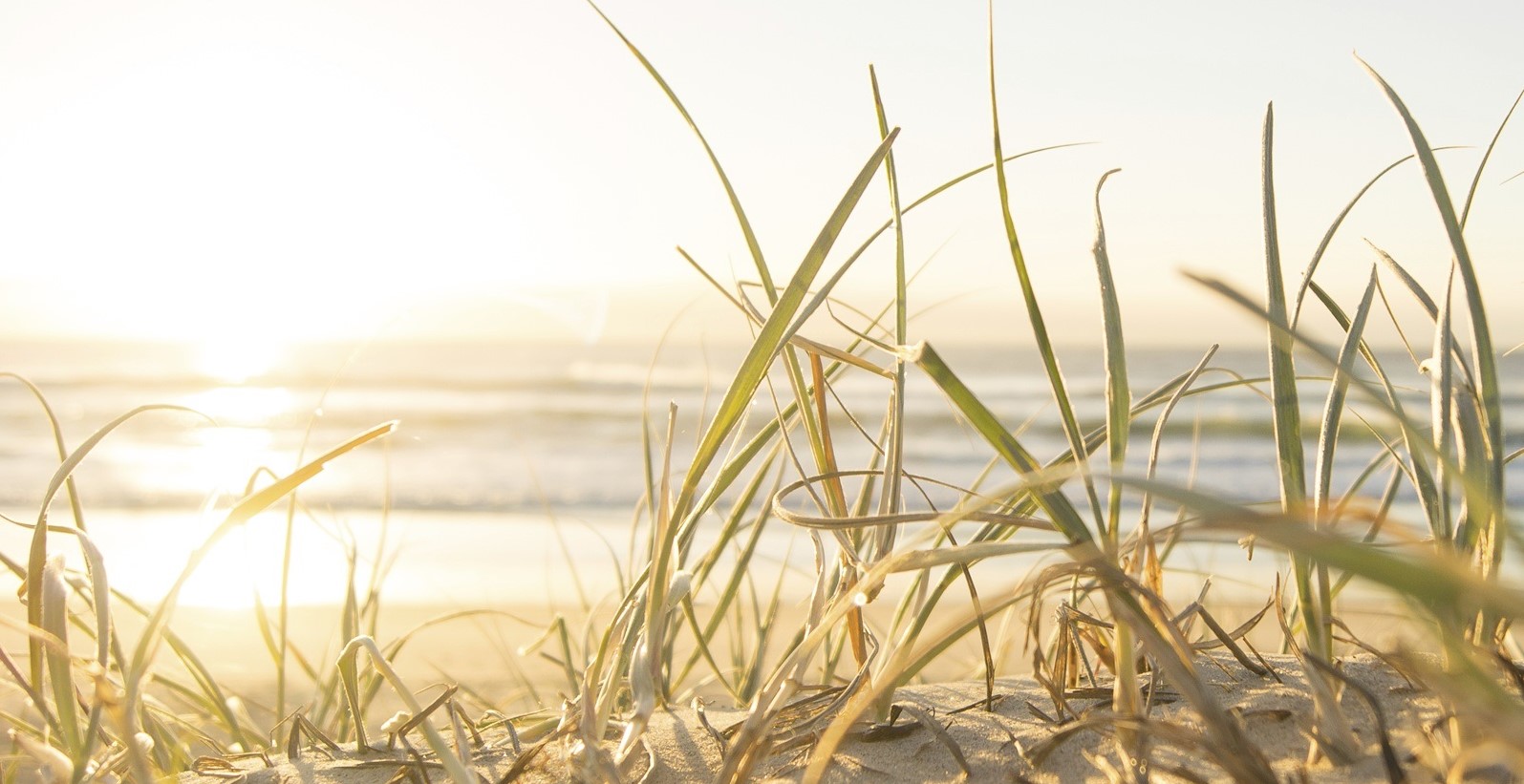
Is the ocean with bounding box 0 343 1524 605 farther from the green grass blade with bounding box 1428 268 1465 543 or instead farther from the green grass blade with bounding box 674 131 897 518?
the green grass blade with bounding box 674 131 897 518

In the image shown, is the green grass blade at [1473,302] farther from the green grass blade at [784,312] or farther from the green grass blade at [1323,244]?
the green grass blade at [784,312]

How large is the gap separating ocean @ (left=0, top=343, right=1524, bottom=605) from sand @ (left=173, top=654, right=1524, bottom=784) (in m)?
0.27

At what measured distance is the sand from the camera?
79cm

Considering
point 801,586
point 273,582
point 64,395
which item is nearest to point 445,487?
point 273,582

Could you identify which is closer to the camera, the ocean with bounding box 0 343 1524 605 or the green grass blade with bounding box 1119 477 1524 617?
the green grass blade with bounding box 1119 477 1524 617

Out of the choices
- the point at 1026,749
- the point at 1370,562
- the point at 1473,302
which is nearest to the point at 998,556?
the point at 1026,749

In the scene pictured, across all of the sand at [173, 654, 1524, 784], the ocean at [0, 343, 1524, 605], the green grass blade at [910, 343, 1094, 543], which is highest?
the green grass blade at [910, 343, 1094, 543]

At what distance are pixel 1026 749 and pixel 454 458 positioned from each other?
9.34m

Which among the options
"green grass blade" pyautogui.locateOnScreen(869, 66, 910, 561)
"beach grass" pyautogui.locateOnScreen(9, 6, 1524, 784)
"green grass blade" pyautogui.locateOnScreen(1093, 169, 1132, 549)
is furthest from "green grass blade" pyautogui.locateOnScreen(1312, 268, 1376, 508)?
"green grass blade" pyautogui.locateOnScreen(869, 66, 910, 561)

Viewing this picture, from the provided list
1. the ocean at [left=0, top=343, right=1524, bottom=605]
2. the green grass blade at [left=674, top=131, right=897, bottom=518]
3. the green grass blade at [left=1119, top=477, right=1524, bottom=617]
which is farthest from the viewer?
the ocean at [left=0, top=343, right=1524, bottom=605]

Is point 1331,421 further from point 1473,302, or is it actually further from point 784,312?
point 784,312

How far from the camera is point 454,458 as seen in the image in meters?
9.72

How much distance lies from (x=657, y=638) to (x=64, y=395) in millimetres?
21266

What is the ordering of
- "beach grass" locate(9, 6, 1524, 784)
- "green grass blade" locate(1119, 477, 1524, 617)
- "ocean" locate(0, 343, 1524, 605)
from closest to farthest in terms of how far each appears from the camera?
"green grass blade" locate(1119, 477, 1524, 617)
"beach grass" locate(9, 6, 1524, 784)
"ocean" locate(0, 343, 1524, 605)
